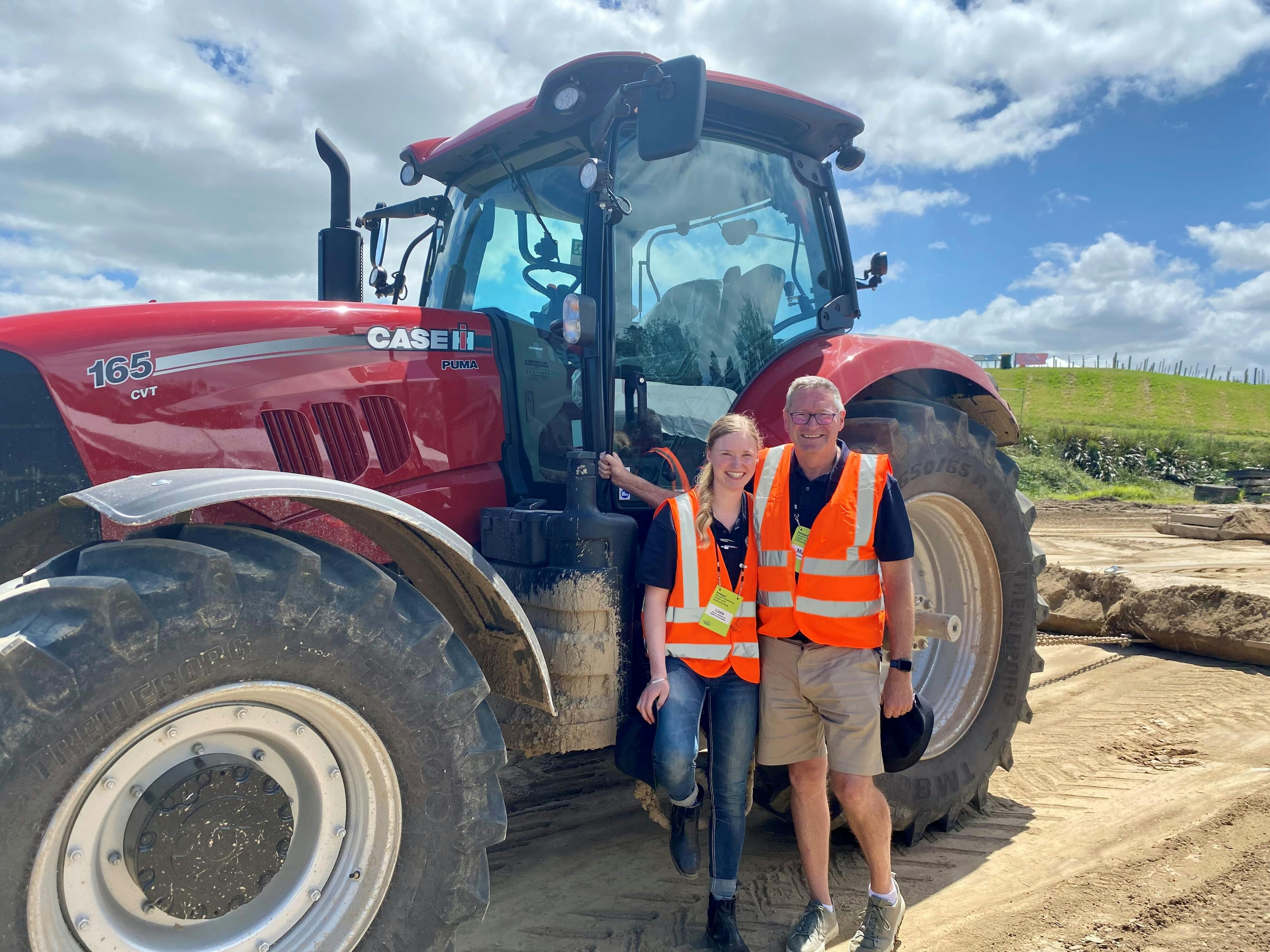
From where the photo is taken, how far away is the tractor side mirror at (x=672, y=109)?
2.42 m

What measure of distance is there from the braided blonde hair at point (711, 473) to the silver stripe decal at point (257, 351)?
1.05 m

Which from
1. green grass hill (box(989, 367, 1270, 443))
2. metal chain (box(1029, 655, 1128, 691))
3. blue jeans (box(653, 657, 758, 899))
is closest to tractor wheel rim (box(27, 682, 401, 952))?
blue jeans (box(653, 657, 758, 899))

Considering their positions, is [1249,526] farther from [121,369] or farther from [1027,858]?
[121,369]

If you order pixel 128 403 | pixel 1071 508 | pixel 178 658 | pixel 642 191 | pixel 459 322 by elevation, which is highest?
pixel 642 191

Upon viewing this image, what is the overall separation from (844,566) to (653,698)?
2.19 ft

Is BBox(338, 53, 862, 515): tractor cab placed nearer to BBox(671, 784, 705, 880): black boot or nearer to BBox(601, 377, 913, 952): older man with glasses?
BBox(601, 377, 913, 952): older man with glasses

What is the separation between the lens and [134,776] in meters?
1.78

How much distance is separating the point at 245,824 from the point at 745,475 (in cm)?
156

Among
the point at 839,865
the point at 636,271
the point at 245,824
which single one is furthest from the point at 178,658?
the point at 839,865

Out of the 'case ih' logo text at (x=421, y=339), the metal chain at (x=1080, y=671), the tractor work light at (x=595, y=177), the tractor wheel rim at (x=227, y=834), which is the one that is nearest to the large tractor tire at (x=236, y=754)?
the tractor wheel rim at (x=227, y=834)

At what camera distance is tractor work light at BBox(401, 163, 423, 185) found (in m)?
3.47

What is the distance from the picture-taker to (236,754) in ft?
6.35

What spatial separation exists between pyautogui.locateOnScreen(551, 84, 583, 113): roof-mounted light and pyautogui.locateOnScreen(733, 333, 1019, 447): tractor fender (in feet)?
3.71

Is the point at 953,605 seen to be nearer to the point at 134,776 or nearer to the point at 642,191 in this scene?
the point at 642,191
